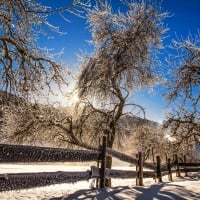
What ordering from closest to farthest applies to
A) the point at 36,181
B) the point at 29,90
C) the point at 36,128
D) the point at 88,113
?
1. the point at 36,181
2. the point at 29,90
3. the point at 36,128
4. the point at 88,113

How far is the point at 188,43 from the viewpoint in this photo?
1491cm

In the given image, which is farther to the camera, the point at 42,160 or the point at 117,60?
the point at 117,60

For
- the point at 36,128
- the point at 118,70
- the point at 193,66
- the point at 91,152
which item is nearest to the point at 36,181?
the point at 91,152

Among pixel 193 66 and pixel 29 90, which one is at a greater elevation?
pixel 193 66

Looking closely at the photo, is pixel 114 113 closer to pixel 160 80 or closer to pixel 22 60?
pixel 160 80

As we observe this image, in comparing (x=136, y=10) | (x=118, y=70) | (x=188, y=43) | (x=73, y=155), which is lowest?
(x=73, y=155)

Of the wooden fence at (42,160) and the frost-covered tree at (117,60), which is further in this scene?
the frost-covered tree at (117,60)

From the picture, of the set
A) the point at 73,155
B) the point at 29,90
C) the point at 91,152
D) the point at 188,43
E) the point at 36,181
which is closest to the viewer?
the point at 36,181

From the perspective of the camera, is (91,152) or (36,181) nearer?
(36,181)

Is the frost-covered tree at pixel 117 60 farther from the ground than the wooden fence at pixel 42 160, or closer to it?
farther from the ground

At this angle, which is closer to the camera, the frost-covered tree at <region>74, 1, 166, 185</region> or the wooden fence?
the wooden fence

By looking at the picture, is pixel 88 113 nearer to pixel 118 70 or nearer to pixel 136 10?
pixel 118 70

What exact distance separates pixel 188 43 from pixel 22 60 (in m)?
10.3

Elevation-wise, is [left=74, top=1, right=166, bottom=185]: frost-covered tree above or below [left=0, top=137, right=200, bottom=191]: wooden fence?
above
